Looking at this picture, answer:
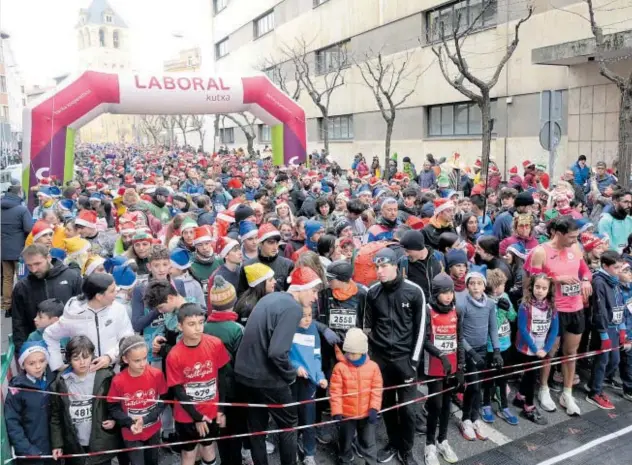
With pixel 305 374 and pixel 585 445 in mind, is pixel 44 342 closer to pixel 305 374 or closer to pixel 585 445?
pixel 305 374

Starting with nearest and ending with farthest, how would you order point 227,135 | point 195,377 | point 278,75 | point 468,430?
point 195,377 → point 468,430 → point 278,75 → point 227,135

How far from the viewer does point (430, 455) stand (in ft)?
14.9

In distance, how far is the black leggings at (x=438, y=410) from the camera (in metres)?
4.58

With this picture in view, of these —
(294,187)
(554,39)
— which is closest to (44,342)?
(294,187)

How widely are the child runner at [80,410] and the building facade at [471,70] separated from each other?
318 inches

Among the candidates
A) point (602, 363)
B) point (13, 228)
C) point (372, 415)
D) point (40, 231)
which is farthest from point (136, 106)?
point (602, 363)

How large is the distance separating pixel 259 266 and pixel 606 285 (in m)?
3.46

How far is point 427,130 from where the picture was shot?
22.3 meters

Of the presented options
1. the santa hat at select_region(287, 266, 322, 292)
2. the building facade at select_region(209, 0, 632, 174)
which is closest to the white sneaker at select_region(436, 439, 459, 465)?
the santa hat at select_region(287, 266, 322, 292)

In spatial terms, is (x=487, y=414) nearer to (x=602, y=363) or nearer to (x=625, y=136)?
(x=602, y=363)

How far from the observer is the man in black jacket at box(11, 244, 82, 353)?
4.93m

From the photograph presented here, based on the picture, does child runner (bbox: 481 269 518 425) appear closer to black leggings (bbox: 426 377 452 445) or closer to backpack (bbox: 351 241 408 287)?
black leggings (bbox: 426 377 452 445)

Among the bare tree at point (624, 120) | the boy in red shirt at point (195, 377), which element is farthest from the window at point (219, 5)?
the boy in red shirt at point (195, 377)

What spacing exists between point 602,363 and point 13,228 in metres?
8.09
